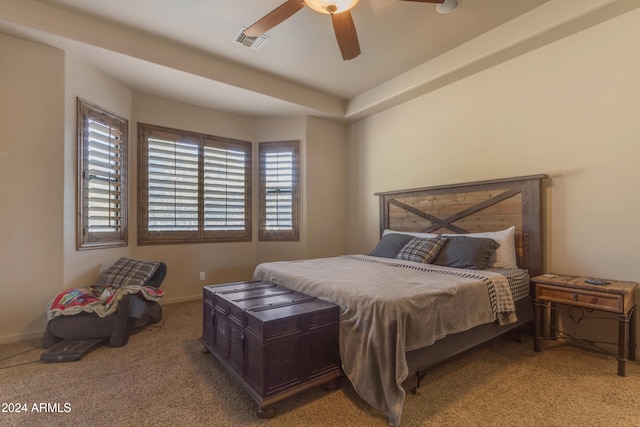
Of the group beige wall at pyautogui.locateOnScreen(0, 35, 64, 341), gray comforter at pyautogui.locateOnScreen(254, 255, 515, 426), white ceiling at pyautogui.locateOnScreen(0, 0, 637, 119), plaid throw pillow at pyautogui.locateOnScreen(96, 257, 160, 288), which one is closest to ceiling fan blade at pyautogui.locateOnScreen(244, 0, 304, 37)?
white ceiling at pyautogui.locateOnScreen(0, 0, 637, 119)

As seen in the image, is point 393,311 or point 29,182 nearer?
point 393,311

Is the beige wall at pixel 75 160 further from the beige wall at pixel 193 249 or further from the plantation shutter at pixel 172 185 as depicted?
the plantation shutter at pixel 172 185

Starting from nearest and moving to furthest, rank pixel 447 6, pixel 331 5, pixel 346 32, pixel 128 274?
pixel 331 5 → pixel 346 32 → pixel 447 6 → pixel 128 274

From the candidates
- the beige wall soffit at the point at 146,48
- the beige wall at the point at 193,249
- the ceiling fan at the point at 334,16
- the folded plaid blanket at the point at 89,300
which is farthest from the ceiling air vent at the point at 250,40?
the folded plaid blanket at the point at 89,300

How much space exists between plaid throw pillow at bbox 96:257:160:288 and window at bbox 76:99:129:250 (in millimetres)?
345

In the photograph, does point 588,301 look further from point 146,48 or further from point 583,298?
point 146,48

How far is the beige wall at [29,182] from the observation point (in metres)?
2.89

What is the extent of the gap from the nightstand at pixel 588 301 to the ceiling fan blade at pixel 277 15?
2.97 meters

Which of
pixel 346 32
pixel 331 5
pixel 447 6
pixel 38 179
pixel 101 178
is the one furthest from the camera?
pixel 101 178

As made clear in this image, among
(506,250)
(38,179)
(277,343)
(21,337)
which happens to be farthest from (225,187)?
(506,250)

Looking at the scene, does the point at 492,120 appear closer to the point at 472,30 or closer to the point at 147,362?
the point at 472,30

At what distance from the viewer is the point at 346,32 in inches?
96.9

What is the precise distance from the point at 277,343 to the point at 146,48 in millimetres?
3295

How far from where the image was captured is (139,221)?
4156 mm
